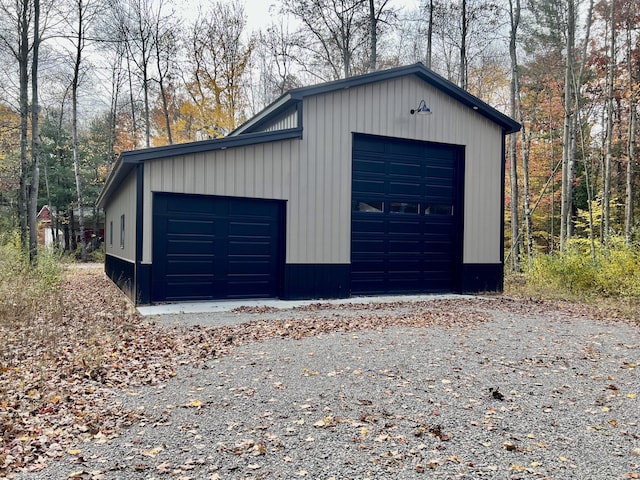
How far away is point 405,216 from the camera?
33.6 ft

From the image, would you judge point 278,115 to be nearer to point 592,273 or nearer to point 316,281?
point 316,281

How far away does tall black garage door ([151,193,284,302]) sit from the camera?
823 centimetres

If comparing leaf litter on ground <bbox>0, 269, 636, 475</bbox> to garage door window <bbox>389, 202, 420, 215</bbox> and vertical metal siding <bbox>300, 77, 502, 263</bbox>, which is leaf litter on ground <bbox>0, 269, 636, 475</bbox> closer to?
vertical metal siding <bbox>300, 77, 502, 263</bbox>

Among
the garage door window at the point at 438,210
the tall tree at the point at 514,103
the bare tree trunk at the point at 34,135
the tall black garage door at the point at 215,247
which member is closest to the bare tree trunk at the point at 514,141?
the tall tree at the point at 514,103

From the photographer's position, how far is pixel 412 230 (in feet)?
33.9

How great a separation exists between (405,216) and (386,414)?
288 inches

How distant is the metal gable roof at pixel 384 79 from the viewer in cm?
913

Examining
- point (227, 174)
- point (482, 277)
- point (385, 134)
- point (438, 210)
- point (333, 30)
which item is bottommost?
point (482, 277)

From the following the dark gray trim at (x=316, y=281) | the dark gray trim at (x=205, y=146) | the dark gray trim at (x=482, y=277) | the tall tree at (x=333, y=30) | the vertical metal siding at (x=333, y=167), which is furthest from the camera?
the tall tree at (x=333, y=30)

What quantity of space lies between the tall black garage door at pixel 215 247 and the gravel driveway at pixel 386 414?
345 cm

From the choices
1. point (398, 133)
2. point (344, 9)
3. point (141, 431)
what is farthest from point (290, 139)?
point (344, 9)

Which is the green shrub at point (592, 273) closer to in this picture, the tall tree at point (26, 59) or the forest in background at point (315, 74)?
the forest in background at point (315, 74)

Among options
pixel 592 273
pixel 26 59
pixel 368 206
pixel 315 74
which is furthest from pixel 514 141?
pixel 26 59

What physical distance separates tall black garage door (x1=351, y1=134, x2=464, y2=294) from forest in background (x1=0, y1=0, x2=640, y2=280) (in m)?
3.85
